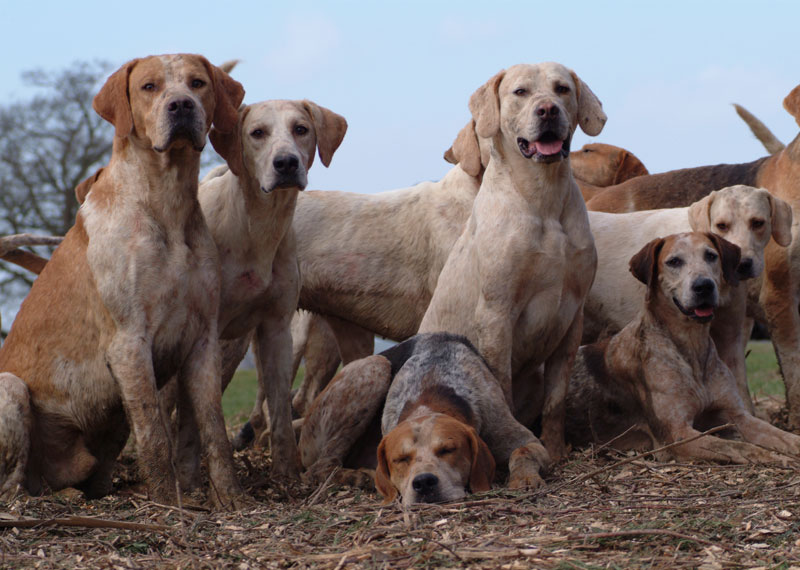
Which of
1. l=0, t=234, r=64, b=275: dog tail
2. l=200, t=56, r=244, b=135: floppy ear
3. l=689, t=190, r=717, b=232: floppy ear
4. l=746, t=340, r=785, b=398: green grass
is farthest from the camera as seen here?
l=746, t=340, r=785, b=398: green grass

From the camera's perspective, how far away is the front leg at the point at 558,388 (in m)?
6.13

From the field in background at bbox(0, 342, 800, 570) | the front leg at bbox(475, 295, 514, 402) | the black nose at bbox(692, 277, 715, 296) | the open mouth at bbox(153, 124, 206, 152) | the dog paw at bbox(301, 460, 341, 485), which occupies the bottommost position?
the field in background at bbox(0, 342, 800, 570)

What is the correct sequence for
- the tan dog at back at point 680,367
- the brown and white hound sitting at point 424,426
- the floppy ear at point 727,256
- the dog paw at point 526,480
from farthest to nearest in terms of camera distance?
the floppy ear at point 727,256 → the tan dog at back at point 680,367 → the dog paw at point 526,480 → the brown and white hound sitting at point 424,426

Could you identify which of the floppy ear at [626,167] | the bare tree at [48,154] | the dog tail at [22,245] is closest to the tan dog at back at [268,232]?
the dog tail at [22,245]

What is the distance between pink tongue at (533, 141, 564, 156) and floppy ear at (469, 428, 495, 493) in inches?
72.9

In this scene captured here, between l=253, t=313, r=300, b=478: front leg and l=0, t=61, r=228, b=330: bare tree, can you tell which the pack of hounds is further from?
l=0, t=61, r=228, b=330: bare tree

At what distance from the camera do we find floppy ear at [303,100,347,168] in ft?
19.7

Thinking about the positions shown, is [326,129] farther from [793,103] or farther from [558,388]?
[793,103]

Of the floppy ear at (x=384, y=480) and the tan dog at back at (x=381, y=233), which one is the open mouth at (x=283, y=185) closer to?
the floppy ear at (x=384, y=480)

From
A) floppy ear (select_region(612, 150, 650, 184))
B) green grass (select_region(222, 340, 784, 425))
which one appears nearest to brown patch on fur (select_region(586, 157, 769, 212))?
floppy ear (select_region(612, 150, 650, 184))

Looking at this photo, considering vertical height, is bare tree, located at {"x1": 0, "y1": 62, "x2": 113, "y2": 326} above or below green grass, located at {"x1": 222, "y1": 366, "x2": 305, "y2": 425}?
above

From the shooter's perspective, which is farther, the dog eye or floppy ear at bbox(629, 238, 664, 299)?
floppy ear at bbox(629, 238, 664, 299)

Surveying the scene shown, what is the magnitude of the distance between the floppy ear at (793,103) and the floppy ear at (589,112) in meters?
2.17

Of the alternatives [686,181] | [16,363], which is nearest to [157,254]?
[16,363]
